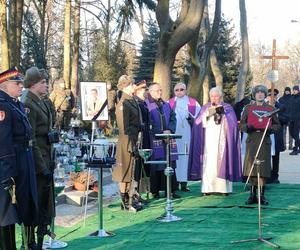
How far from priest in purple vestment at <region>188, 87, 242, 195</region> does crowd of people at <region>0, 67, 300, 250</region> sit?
0.06 ft

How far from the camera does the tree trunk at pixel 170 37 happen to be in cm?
1514

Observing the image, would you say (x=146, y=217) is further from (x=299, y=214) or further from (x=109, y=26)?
(x=109, y=26)

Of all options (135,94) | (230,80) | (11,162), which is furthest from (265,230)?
(230,80)

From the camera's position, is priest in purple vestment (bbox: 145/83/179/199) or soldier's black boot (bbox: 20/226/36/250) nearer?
soldier's black boot (bbox: 20/226/36/250)

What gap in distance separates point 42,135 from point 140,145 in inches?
120

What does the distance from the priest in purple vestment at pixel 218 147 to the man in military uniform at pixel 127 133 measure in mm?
1856

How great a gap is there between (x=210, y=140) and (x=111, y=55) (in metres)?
24.9

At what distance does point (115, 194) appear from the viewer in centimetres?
1125

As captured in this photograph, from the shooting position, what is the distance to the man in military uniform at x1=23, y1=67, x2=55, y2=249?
20.8 feet

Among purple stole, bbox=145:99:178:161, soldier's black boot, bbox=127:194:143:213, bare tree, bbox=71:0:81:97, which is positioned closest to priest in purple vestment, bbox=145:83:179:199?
purple stole, bbox=145:99:178:161

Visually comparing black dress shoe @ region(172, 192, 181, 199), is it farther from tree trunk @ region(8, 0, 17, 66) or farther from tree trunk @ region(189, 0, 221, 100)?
tree trunk @ region(8, 0, 17, 66)

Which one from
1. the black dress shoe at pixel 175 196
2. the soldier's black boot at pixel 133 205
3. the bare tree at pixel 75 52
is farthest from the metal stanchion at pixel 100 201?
the bare tree at pixel 75 52

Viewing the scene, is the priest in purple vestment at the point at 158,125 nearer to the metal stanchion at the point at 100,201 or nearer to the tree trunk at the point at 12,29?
the metal stanchion at the point at 100,201

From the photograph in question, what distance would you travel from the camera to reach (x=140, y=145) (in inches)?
367
